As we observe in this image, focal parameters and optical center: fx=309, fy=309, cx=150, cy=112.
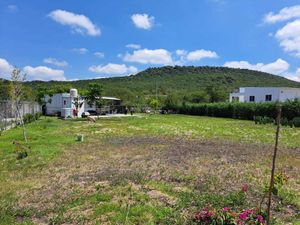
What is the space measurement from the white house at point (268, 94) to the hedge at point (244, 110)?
6844 mm

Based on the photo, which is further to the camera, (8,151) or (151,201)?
(8,151)

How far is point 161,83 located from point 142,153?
7973 centimetres

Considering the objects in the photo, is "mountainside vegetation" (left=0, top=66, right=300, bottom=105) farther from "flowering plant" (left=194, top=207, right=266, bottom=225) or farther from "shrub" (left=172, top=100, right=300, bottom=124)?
"flowering plant" (left=194, top=207, right=266, bottom=225)

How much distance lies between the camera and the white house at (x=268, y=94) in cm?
Answer: 4312

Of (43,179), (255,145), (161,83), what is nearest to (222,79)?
(161,83)

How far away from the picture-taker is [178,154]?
36.1ft

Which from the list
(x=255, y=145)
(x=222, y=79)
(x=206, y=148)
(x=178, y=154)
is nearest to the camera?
(x=178, y=154)

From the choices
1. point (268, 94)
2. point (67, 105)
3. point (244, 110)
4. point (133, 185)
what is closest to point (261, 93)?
point (268, 94)

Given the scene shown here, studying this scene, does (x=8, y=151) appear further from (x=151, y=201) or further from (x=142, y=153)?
(x=151, y=201)

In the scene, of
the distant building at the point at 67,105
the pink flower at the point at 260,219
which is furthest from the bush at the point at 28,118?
the pink flower at the point at 260,219

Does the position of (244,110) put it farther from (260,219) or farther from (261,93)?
(260,219)

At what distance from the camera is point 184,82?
90938mm

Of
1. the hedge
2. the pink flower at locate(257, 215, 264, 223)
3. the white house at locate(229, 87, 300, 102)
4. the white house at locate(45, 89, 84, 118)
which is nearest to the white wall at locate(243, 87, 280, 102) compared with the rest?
the white house at locate(229, 87, 300, 102)

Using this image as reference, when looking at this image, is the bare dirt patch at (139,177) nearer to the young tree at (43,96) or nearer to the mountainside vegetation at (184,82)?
the young tree at (43,96)
